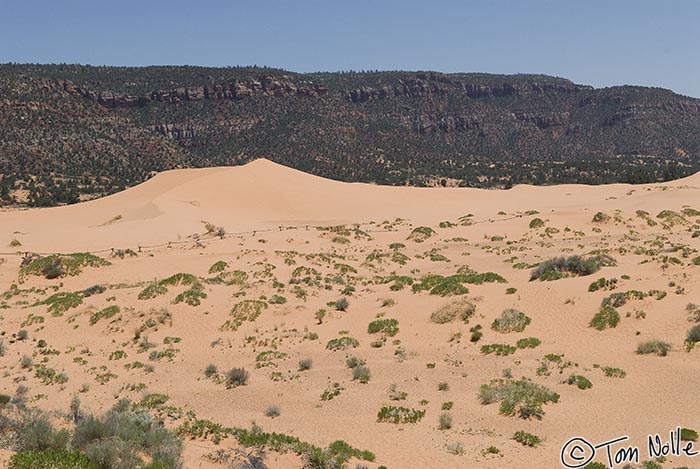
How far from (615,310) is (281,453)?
40.6ft

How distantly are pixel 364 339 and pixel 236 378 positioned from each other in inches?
189

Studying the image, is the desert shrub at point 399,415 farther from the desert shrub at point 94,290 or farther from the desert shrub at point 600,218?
the desert shrub at point 600,218

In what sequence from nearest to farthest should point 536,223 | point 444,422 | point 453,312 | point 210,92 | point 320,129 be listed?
point 444,422 < point 453,312 < point 536,223 < point 320,129 < point 210,92

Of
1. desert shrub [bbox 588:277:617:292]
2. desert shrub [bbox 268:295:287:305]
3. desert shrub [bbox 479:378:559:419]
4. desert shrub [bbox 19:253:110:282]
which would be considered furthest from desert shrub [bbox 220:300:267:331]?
desert shrub [bbox 588:277:617:292]

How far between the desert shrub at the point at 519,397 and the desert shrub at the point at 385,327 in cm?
508

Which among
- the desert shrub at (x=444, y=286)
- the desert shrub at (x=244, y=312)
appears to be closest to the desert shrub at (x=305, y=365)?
the desert shrub at (x=244, y=312)

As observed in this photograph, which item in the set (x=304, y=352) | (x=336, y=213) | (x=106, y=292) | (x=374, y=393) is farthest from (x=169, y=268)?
(x=336, y=213)

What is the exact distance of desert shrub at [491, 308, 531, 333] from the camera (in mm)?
17656

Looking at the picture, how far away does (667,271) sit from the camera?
2105 cm

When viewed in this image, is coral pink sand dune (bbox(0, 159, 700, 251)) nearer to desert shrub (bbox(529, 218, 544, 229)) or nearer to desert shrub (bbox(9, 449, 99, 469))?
desert shrub (bbox(529, 218, 544, 229))

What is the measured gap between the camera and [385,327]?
738 inches

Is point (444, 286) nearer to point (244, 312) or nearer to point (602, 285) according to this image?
point (602, 285)
